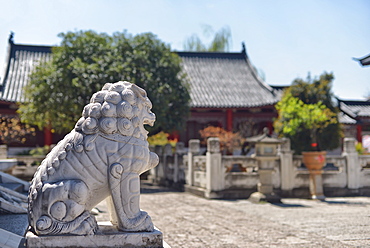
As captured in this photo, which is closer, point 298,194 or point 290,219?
point 290,219

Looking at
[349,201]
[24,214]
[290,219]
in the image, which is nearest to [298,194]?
[349,201]

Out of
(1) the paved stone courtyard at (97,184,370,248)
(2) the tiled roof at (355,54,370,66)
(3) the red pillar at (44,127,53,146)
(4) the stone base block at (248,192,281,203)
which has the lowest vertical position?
(1) the paved stone courtyard at (97,184,370,248)

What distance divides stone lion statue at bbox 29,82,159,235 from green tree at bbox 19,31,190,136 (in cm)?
1022

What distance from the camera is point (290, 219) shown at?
23.8 feet

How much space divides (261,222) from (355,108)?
18.6m

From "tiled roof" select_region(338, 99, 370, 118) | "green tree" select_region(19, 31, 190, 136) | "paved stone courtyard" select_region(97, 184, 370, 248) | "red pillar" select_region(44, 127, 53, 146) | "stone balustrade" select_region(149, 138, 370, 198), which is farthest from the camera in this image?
"tiled roof" select_region(338, 99, 370, 118)

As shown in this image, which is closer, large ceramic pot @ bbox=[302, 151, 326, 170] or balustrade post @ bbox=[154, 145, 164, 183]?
large ceramic pot @ bbox=[302, 151, 326, 170]

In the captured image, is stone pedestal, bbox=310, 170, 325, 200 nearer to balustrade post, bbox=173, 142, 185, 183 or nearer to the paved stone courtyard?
the paved stone courtyard

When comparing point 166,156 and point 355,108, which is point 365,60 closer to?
point 166,156

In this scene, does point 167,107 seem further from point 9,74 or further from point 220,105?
point 9,74

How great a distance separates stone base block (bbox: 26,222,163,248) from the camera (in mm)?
2773

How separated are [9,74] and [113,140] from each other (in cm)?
2015

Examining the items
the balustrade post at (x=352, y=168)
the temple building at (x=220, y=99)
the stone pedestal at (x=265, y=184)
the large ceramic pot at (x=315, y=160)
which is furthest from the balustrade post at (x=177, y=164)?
the temple building at (x=220, y=99)

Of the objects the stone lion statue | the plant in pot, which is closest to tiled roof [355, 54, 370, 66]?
the plant in pot
